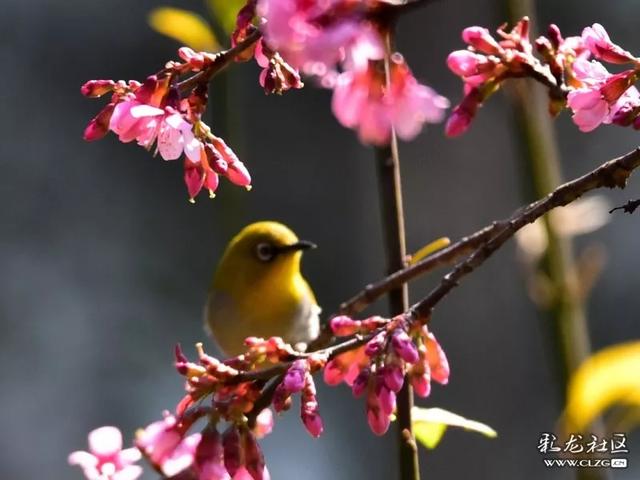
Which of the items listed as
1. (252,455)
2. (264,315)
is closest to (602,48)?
(252,455)

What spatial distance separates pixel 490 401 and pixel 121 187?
1.48 meters

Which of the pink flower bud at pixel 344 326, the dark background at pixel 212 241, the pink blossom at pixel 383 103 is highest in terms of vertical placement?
the dark background at pixel 212 241

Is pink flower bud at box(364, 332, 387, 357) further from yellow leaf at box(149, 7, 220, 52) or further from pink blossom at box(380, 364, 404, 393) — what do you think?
yellow leaf at box(149, 7, 220, 52)

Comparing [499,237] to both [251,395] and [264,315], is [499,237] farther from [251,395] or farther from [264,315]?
[264,315]

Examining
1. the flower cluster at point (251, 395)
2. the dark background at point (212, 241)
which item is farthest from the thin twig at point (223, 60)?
the dark background at point (212, 241)

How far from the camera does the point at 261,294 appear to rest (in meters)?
1.44

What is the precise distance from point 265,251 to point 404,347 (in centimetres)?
103

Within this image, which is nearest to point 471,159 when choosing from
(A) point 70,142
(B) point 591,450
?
(A) point 70,142

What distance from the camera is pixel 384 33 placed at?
0.37m

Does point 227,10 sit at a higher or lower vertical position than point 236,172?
higher

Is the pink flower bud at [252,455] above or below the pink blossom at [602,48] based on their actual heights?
below

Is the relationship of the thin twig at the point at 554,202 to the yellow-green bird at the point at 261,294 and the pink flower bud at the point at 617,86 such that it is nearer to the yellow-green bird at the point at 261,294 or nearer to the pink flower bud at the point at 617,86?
the pink flower bud at the point at 617,86

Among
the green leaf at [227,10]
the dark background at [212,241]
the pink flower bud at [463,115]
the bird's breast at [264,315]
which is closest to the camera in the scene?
the pink flower bud at [463,115]

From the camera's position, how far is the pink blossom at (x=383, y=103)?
1.29 feet
